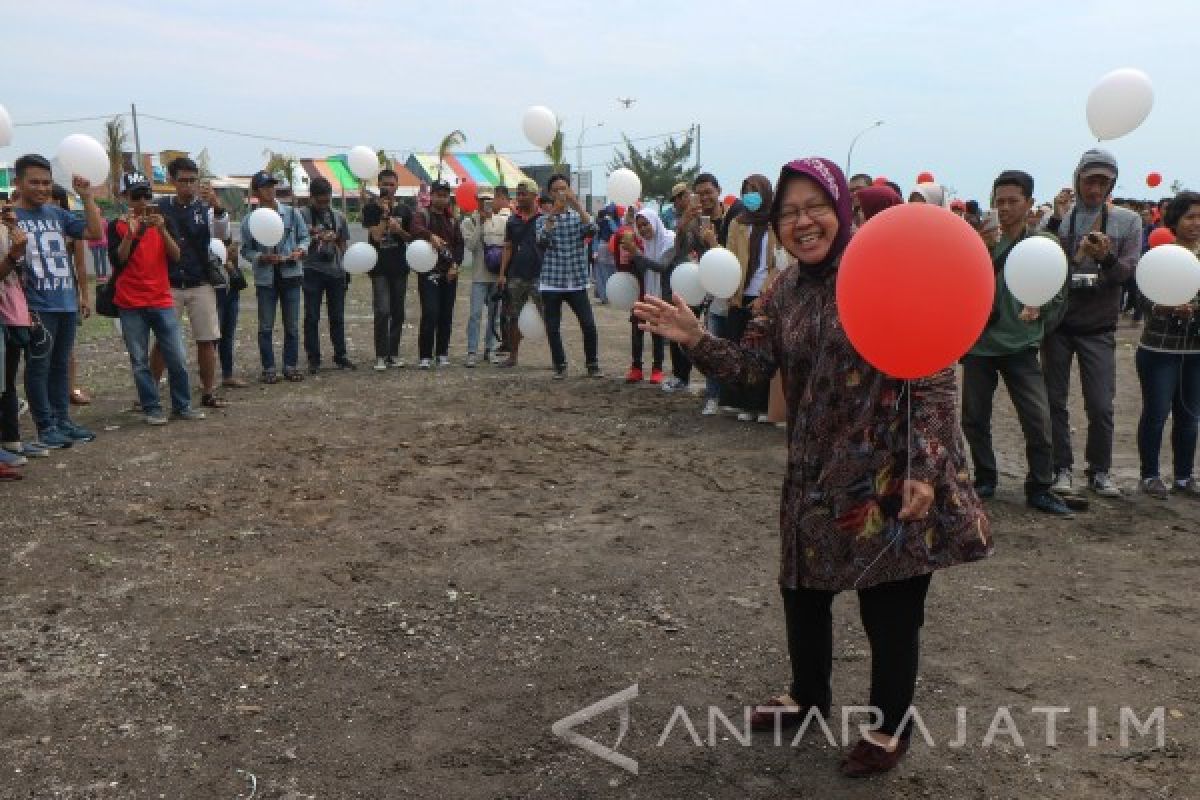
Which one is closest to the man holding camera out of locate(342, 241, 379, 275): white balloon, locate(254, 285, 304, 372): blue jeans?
locate(254, 285, 304, 372): blue jeans

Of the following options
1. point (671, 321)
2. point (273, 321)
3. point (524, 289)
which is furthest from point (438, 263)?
point (671, 321)

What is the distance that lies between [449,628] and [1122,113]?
4830 mm

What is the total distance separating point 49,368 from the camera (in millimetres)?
6699

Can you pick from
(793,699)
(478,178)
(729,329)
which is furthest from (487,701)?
(478,178)

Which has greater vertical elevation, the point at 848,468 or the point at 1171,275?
the point at 1171,275

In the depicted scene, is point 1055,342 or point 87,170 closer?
point 1055,342

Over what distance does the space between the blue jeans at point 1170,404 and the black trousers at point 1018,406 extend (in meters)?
0.73

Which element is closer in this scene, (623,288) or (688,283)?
(688,283)

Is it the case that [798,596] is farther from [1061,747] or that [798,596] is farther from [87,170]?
[87,170]

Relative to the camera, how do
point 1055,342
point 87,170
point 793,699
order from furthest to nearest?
point 87,170, point 1055,342, point 793,699

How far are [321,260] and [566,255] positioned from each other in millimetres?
2554

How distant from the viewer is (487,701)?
3357 mm

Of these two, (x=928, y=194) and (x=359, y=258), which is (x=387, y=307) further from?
(x=928, y=194)

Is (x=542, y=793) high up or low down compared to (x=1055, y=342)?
down
